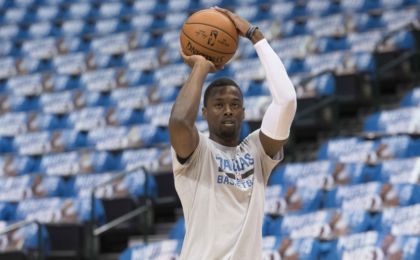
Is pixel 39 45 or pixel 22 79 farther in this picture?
pixel 39 45

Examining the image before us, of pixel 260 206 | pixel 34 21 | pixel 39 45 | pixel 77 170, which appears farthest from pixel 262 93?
pixel 260 206

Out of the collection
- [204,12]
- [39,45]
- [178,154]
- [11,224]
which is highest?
[39,45]

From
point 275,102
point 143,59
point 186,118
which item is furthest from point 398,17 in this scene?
point 186,118

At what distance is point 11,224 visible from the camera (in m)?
10.2

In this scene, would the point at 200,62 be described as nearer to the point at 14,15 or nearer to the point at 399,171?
the point at 399,171

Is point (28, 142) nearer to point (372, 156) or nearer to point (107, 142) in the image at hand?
point (107, 142)

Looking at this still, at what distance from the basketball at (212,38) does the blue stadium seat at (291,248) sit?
386 centimetres

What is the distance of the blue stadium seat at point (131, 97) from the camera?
40.7ft

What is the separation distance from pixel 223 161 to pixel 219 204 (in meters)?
0.16

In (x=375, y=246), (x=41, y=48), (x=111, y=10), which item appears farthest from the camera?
(x=111, y=10)

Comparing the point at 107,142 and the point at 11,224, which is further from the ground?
the point at 107,142

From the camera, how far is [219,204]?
11.8ft

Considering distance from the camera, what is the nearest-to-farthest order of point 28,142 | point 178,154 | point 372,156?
point 178,154 < point 372,156 < point 28,142

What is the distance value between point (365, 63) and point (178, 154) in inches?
313
